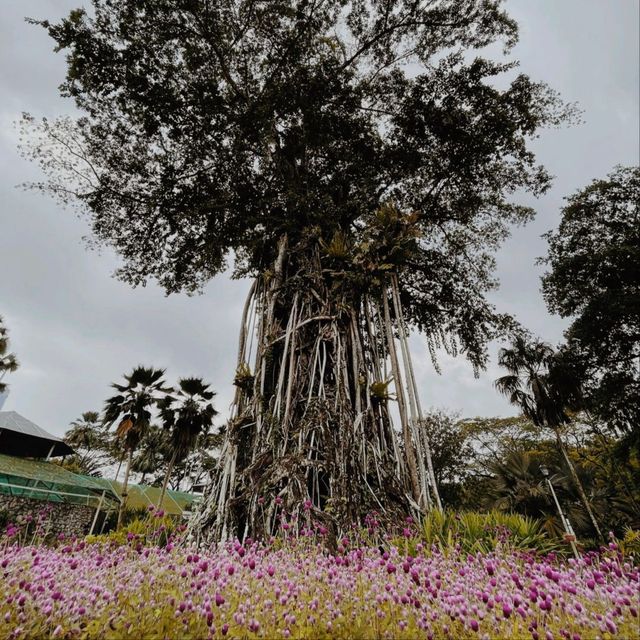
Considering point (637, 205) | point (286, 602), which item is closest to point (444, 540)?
point (286, 602)

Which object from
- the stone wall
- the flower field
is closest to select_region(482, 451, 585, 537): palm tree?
the flower field

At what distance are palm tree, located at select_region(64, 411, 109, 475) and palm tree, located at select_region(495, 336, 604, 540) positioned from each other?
28.9 metres

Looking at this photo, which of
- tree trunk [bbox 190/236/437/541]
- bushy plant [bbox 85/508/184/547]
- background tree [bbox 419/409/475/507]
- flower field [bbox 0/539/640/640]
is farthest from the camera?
background tree [bbox 419/409/475/507]

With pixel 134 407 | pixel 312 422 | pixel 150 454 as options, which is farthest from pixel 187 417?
pixel 150 454

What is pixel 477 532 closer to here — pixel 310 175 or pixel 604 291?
pixel 310 175

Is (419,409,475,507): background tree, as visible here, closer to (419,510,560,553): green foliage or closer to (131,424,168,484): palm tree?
(419,510,560,553): green foliage

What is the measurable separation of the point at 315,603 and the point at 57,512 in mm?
15036

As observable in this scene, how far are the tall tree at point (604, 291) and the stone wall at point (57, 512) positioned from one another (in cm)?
1656

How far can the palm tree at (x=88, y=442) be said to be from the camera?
27.0 metres

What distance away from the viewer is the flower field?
4.62 ft

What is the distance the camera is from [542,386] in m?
12.5

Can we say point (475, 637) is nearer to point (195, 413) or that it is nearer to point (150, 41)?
point (150, 41)

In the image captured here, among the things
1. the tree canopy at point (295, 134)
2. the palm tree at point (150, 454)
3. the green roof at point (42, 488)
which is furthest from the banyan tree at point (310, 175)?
the palm tree at point (150, 454)

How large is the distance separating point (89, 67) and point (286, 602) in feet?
28.0
